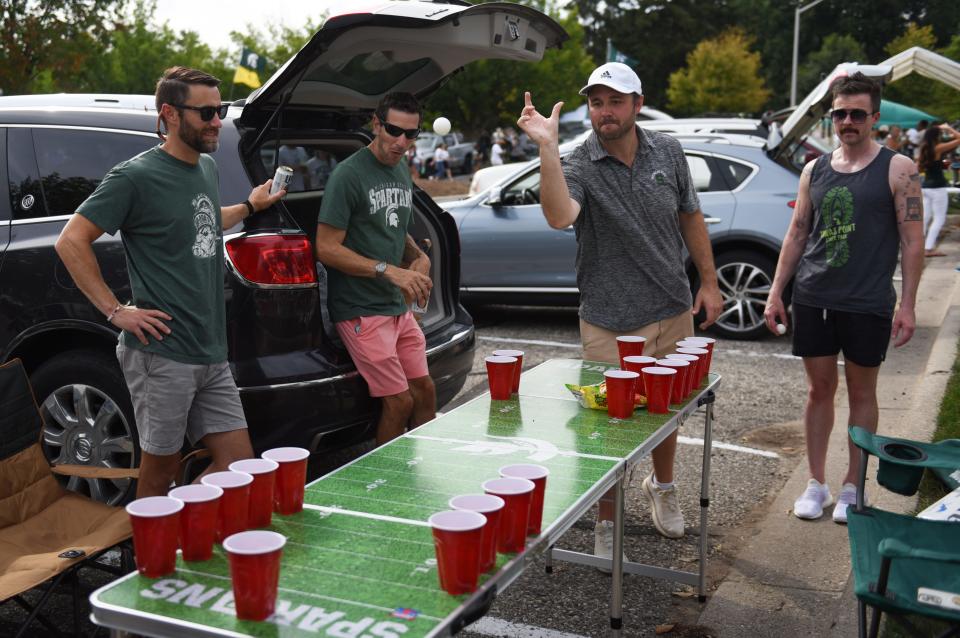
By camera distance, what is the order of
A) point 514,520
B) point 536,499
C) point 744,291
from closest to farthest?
point 514,520 < point 536,499 < point 744,291

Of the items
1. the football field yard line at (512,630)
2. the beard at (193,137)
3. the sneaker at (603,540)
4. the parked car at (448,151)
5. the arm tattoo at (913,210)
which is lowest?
the football field yard line at (512,630)

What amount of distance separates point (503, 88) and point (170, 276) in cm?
4426

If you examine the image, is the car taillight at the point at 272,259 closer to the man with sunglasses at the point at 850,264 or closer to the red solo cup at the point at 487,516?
the red solo cup at the point at 487,516

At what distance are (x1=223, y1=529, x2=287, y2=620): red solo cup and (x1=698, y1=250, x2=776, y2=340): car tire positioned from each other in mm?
7009

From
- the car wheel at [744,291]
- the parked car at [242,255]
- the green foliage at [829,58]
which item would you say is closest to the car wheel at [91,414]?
the parked car at [242,255]

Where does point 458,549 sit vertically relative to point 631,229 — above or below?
below

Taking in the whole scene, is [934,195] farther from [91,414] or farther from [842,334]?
[91,414]

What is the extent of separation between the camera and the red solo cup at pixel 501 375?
340 centimetres

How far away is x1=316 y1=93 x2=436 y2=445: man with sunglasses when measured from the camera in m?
4.00

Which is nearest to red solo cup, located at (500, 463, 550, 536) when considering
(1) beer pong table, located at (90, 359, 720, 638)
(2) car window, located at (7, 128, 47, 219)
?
(1) beer pong table, located at (90, 359, 720, 638)

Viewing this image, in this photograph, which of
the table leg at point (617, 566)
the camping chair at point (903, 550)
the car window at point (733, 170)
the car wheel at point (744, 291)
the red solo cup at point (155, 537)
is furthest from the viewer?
the car window at point (733, 170)

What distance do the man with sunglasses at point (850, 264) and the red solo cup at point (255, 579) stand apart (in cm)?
327

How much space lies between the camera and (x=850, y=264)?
4.33 m

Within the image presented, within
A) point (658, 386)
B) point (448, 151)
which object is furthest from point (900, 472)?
point (448, 151)
